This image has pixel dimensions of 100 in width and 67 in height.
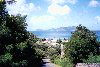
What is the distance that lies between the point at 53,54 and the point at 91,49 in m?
28.8

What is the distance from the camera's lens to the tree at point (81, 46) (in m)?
38.3

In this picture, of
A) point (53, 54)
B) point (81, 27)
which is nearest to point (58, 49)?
point (53, 54)

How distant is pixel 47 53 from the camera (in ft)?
232

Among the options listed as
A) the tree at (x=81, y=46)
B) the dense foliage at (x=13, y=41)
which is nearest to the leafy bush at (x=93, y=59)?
the tree at (x=81, y=46)

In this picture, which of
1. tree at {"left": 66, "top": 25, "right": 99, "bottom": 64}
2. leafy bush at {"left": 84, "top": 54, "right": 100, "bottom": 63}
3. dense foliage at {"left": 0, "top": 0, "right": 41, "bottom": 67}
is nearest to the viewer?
dense foliage at {"left": 0, "top": 0, "right": 41, "bottom": 67}

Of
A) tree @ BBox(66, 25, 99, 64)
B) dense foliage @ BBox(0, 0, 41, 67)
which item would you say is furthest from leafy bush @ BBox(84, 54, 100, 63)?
dense foliage @ BBox(0, 0, 41, 67)

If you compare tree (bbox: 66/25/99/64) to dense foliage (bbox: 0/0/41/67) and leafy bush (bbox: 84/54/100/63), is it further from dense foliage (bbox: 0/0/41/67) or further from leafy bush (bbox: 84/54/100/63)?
dense foliage (bbox: 0/0/41/67)

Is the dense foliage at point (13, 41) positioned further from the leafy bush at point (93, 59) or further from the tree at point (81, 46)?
the leafy bush at point (93, 59)

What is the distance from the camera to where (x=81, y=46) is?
3825cm

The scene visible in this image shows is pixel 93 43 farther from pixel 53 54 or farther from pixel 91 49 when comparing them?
pixel 53 54

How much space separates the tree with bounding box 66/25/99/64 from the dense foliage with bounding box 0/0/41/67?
22.8 ft

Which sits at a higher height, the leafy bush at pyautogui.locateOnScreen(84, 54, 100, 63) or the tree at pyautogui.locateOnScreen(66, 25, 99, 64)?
the tree at pyautogui.locateOnScreen(66, 25, 99, 64)

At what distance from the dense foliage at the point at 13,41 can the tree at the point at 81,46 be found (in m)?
6.96

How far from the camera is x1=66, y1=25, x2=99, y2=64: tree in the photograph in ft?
126
